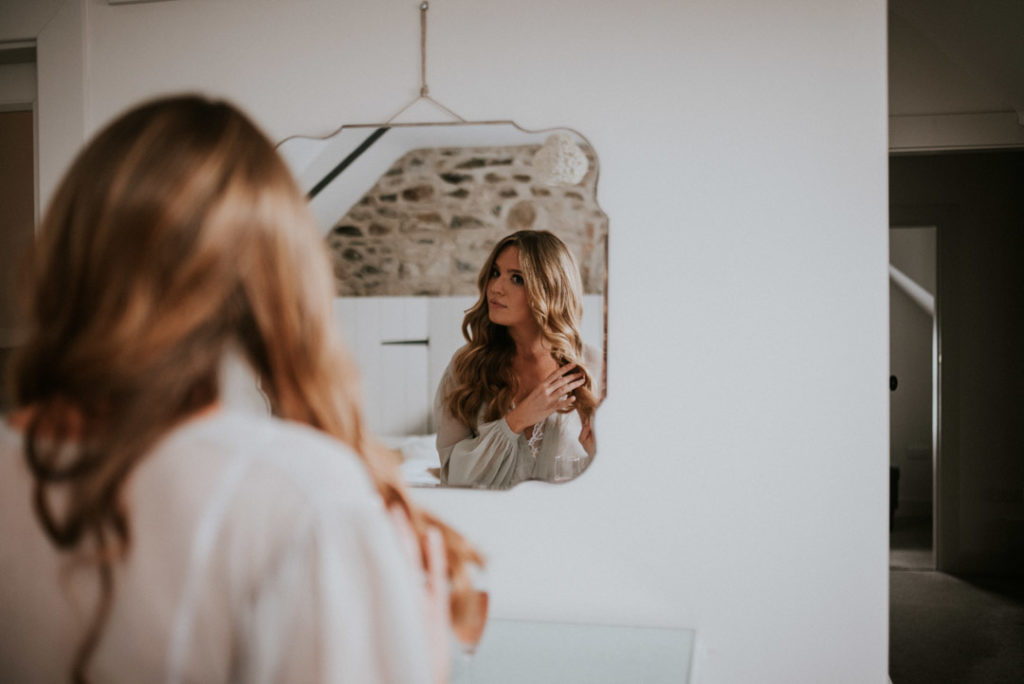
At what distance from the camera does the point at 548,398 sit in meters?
2.33

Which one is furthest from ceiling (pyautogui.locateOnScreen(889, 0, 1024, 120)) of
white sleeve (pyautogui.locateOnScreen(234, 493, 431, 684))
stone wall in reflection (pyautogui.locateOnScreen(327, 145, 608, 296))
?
white sleeve (pyautogui.locateOnScreen(234, 493, 431, 684))

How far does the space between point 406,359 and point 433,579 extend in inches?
58.3

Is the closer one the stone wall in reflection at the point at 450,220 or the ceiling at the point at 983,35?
the stone wall in reflection at the point at 450,220

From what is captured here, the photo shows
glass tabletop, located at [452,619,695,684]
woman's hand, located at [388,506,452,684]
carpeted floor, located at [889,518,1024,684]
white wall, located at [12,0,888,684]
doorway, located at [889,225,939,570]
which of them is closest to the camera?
woman's hand, located at [388,506,452,684]

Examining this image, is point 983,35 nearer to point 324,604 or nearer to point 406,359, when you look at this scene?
point 406,359

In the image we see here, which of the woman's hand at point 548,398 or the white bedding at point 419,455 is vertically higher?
the woman's hand at point 548,398

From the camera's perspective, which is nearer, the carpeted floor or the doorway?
the carpeted floor

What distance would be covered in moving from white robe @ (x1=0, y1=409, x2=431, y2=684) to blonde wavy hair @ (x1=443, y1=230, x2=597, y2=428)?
1.61 metres

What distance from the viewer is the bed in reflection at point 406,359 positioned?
2.37 m

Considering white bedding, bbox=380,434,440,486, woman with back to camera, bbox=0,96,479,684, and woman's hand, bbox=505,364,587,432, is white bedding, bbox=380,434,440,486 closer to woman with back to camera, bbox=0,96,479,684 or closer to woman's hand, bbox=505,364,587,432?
woman's hand, bbox=505,364,587,432

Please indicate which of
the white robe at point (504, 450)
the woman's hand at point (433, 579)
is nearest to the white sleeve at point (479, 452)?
the white robe at point (504, 450)

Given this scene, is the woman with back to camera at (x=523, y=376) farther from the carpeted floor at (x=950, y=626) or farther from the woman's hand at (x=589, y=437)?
the carpeted floor at (x=950, y=626)

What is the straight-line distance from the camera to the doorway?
6.24 m

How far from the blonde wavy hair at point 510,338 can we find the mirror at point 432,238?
2cm
